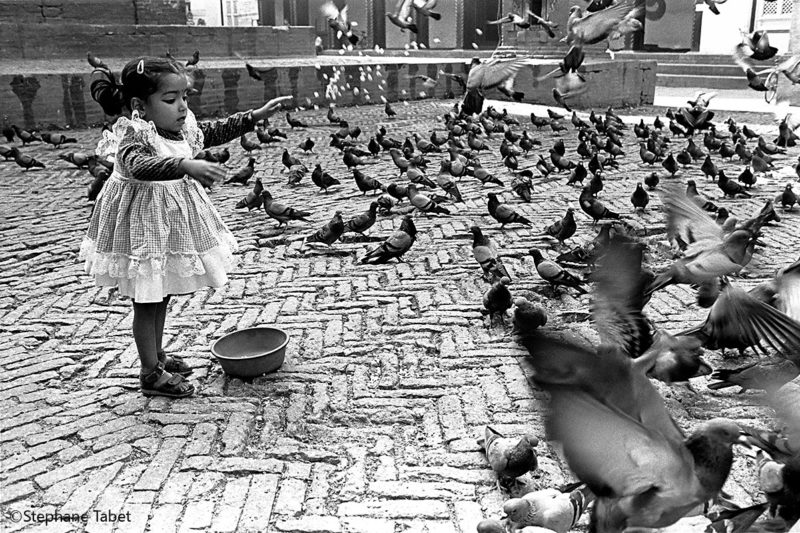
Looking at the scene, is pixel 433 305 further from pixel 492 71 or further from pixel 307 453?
pixel 492 71

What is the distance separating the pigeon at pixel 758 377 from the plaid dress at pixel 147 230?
2.47 metres

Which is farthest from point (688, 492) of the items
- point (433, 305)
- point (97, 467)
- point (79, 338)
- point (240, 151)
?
point (240, 151)

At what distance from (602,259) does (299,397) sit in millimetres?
1828

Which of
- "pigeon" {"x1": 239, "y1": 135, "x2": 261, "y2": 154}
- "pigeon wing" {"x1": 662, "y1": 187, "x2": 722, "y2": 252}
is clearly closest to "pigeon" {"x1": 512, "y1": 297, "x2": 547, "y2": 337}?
"pigeon wing" {"x1": 662, "y1": 187, "x2": 722, "y2": 252}

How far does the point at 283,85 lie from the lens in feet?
52.0

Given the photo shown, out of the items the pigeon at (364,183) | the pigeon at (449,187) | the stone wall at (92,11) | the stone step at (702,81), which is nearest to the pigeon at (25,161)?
the pigeon at (364,183)

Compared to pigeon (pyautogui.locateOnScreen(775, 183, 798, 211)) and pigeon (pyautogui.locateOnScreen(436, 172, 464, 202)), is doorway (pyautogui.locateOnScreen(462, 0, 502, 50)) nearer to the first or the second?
pigeon (pyautogui.locateOnScreen(436, 172, 464, 202))

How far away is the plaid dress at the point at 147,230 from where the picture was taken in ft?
10.8

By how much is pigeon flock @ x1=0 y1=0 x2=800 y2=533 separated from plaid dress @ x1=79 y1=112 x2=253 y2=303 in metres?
1.64

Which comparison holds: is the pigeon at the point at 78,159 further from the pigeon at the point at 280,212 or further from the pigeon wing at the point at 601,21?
the pigeon wing at the point at 601,21

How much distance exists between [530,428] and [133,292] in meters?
2.00

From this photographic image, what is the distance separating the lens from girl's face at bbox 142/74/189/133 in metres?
3.29

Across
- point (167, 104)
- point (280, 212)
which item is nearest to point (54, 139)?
point (280, 212)

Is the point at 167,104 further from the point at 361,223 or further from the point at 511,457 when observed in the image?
the point at 361,223
